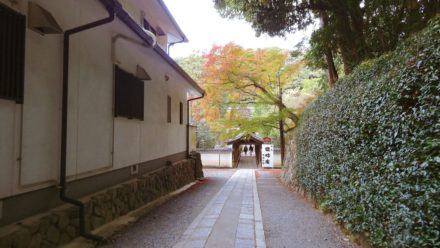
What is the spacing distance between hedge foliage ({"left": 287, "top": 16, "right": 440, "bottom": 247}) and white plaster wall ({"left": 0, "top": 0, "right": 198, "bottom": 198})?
4747 millimetres

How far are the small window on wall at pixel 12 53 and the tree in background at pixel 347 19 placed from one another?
7.22m

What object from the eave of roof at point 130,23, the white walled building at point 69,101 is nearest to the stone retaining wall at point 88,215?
the white walled building at point 69,101

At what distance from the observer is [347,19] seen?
31.4 ft

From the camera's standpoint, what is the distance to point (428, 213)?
300 centimetres

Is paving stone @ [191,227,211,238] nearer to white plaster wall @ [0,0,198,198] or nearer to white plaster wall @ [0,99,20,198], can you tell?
white plaster wall @ [0,0,198,198]

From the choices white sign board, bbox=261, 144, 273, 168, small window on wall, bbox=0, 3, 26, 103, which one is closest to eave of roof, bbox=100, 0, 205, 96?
small window on wall, bbox=0, 3, 26, 103

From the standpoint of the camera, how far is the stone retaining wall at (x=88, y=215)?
3693 mm

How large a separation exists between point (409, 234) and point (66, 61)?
5242 mm

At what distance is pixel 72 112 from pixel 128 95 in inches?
94.6

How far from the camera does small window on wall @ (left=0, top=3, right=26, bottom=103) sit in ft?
12.0

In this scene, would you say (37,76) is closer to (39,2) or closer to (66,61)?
(66,61)

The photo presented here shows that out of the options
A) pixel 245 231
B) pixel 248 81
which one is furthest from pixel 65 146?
pixel 248 81

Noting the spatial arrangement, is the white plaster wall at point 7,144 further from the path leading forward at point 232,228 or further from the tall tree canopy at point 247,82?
the tall tree canopy at point 247,82

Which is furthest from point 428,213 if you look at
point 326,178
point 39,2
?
point 39,2
